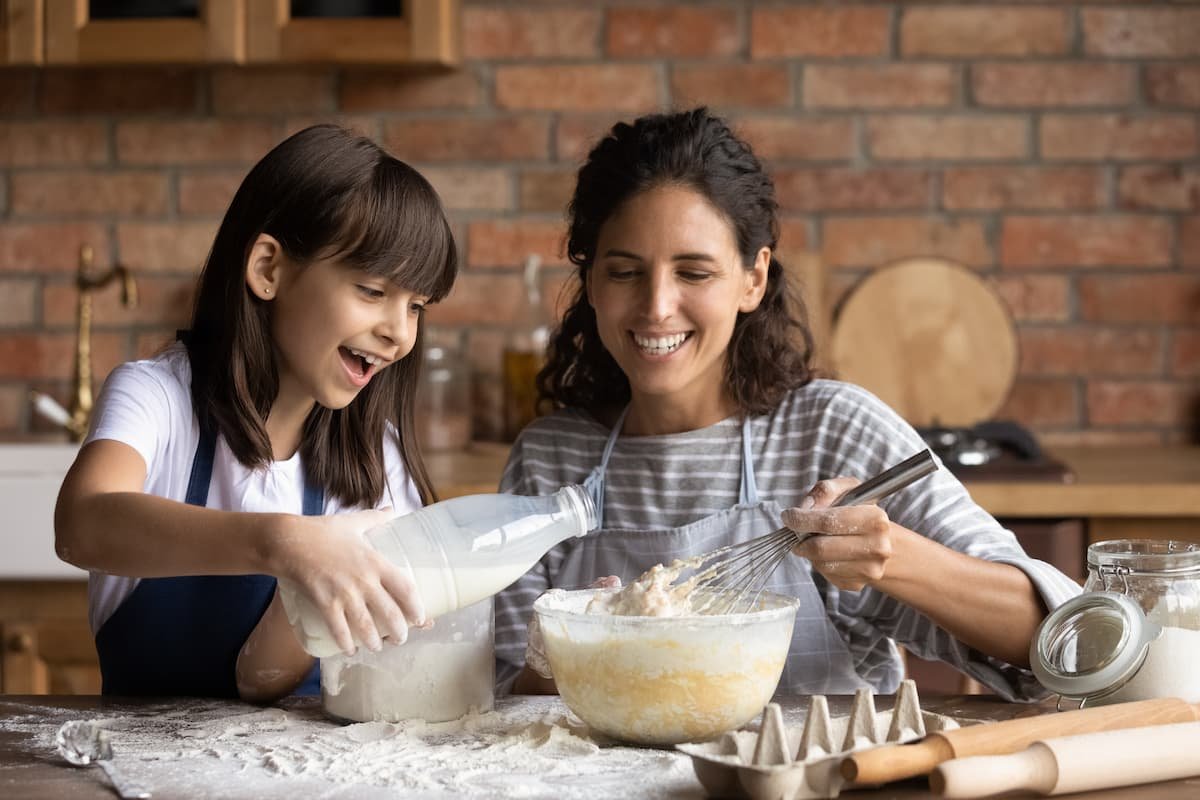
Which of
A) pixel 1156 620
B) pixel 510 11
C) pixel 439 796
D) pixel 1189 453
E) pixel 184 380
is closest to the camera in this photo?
pixel 439 796

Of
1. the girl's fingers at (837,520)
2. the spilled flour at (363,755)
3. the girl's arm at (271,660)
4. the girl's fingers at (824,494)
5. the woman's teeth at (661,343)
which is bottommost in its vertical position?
the spilled flour at (363,755)

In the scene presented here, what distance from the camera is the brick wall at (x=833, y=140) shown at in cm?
255

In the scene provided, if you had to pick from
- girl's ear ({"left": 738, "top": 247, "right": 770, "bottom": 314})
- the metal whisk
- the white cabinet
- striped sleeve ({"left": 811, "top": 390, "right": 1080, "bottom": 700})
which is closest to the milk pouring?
the metal whisk

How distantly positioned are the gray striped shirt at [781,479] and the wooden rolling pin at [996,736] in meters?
0.36

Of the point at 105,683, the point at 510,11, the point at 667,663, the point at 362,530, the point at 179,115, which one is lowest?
the point at 105,683

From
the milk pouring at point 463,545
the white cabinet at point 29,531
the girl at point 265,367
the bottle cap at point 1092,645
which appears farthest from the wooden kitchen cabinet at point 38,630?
the bottle cap at point 1092,645

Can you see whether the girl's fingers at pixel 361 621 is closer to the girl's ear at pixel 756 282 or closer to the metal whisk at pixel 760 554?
the metal whisk at pixel 760 554

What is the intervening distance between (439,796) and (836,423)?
0.72m

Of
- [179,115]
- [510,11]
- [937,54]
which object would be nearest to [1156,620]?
[937,54]

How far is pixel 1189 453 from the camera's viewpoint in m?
2.44

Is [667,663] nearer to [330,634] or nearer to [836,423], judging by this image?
[330,634]

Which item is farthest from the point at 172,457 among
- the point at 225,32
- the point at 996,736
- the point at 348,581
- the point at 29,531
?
the point at 225,32

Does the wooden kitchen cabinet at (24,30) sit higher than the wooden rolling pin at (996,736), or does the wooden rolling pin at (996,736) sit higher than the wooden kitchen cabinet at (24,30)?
the wooden kitchen cabinet at (24,30)

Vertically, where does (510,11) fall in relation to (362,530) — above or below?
above
